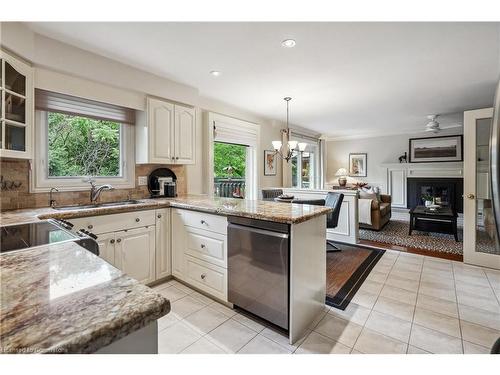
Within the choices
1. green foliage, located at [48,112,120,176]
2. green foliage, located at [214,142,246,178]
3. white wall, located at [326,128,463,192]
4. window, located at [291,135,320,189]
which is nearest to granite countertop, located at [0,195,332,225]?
green foliage, located at [48,112,120,176]

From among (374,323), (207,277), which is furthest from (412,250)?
(207,277)

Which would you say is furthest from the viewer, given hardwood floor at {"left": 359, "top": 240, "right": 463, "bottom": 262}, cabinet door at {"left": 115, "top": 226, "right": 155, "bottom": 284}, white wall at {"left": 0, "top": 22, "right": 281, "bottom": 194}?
hardwood floor at {"left": 359, "top": 240, "right": 463, "bottom": 262}

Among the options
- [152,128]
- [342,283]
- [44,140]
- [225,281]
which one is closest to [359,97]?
[342,283]

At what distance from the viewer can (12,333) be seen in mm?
478

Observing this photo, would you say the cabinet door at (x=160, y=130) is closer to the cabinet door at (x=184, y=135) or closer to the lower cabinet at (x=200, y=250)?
the cabinet door at (x=184, y=135)

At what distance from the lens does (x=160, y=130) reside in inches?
115

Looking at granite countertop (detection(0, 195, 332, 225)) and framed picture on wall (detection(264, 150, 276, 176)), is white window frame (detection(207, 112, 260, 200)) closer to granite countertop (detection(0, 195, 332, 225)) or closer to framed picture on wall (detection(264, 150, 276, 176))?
framed picture on wall (detection(264, 150, 276, 176))

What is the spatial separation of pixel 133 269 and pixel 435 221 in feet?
16.0

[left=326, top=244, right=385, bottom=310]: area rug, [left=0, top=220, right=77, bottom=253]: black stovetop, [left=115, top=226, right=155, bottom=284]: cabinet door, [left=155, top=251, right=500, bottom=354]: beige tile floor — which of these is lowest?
[left=155, top=251, right=500, bottom=354]: beige tile floor

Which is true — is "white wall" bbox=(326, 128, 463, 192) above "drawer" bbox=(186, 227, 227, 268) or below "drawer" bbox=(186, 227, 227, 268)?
above

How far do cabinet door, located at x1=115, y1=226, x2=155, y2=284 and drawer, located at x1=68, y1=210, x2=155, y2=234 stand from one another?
0.19 feet

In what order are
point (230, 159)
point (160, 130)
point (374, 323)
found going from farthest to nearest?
point (230, 159) < point (160, 130) < point (374, 323)

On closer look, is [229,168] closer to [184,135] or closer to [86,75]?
[184,135]

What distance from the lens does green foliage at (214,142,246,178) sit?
4.72 m
